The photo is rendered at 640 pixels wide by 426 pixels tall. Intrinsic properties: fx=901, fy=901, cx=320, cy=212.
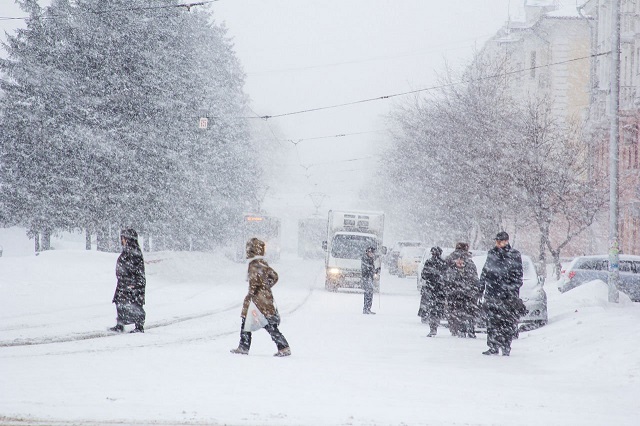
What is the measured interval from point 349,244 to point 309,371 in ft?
78.4

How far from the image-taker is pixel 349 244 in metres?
34.5

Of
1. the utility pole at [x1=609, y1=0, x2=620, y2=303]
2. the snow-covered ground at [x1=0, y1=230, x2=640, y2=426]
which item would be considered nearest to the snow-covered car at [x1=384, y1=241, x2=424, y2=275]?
the snow-covered ground at [x1=0, y1=230, x2=640, y2=426]

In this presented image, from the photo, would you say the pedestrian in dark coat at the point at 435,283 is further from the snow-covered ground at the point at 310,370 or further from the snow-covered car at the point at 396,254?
the snow-covered car at the point at 396,254

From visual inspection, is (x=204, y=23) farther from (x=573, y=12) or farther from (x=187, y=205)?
(x=573, y=12)

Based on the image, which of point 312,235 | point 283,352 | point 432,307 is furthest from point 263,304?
point 312,235

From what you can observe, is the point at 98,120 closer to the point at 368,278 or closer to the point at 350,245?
the point at 350,245

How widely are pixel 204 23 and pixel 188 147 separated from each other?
14.9m

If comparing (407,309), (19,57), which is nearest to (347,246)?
(407,309)

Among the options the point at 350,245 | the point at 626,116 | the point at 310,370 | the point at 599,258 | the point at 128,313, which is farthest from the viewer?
the point at 626,116

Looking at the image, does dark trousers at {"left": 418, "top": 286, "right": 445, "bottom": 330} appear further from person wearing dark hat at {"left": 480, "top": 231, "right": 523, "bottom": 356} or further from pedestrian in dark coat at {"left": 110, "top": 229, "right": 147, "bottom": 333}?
pedestrian in dark coat at {"left": 110, "top": 229, "right": 147, "bottom": 333}

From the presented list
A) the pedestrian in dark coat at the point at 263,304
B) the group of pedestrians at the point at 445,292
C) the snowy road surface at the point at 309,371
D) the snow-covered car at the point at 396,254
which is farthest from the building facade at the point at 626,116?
the pedestrian in dark coat at the point at 263,304

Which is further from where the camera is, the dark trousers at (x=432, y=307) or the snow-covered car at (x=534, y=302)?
the snow-covered car at (x=534, y=302)

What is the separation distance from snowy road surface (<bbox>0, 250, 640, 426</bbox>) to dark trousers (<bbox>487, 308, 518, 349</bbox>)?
1.17 ft

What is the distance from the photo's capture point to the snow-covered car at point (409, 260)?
47281 millimetres
